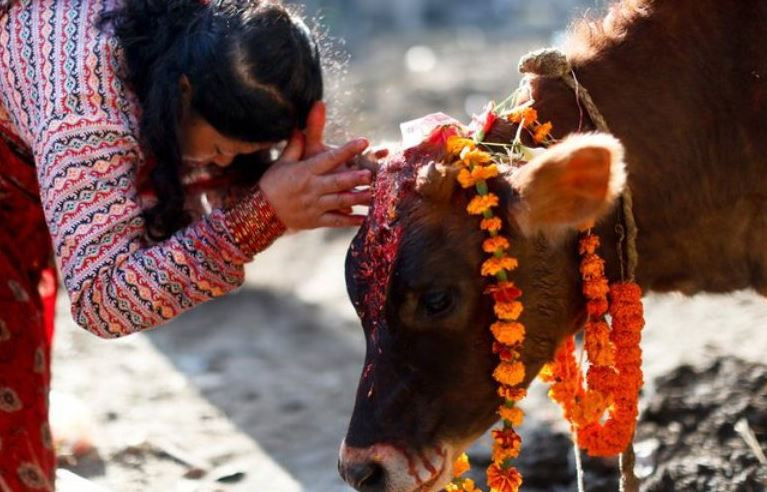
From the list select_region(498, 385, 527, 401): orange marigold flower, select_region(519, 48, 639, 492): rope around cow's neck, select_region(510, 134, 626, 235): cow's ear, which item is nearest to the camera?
select_region(510, 134, 626, 235): cow's ear

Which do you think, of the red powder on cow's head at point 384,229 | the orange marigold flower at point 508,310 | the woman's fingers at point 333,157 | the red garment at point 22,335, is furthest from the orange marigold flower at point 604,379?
the red garment at point 22,335

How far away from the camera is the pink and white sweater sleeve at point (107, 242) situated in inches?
121

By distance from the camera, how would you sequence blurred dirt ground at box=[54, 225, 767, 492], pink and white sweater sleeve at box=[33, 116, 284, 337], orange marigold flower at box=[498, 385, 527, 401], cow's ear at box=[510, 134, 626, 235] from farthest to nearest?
blurred dirt ground at box=[54, 225, 767, 492] < pink and white sweater sleeve at box=[33, 116, 284, 337] < orange marigold flower at box=[498, 385, 527, 401] < cow's ear at box=[510, 134, 626, 235]

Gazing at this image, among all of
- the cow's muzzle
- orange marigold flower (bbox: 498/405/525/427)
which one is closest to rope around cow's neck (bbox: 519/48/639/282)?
orange marigold flower (bbox: 498/405/525/427)

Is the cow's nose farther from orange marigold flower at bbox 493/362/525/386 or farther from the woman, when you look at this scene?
the woman

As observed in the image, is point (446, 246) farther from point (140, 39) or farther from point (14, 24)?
point (14, 24)

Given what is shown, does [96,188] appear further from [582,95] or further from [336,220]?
[582,95]

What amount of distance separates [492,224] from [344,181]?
0.55 meters

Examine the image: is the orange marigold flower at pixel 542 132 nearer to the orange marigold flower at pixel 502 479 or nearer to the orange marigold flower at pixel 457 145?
the orange marigold flower at pixel 457 145

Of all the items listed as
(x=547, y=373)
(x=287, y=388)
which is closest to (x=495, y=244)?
(x=547, y=373)

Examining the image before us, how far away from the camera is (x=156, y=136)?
314 cm

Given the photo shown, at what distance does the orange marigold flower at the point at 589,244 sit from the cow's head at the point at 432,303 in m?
0.03

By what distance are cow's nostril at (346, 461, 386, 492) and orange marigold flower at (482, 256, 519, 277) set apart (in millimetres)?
521

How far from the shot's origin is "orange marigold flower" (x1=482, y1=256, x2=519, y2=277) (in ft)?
8.87
